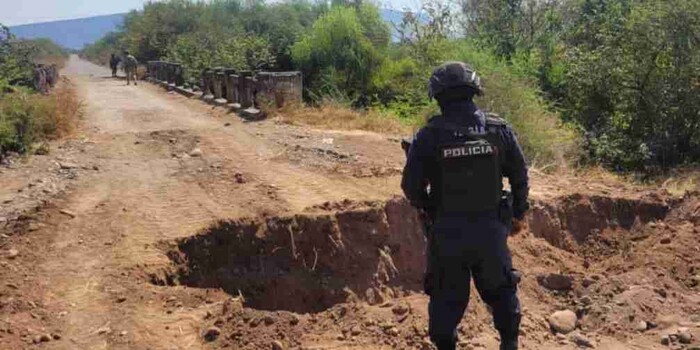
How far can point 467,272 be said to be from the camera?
3842 millimetres

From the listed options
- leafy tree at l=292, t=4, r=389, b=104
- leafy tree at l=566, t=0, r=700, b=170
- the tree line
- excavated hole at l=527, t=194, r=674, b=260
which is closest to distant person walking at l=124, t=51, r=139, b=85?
the tree line

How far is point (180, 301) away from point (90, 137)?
25.8 feet

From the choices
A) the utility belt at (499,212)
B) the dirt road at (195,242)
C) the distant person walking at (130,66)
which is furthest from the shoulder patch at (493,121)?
the distant person walking at (130,66)

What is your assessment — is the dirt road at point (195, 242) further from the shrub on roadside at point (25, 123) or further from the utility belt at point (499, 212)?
the utility belt at point (499, 212)

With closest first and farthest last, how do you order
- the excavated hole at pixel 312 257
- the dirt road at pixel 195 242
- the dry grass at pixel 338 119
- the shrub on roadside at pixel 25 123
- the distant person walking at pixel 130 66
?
the dirt road at pixel 195 242 → the excavated hole at pixel 312 257 → the shrub on roadside at pixel 25 123 → the dry grass at pixel 338 119 → the distant person walking at pixel 130 66

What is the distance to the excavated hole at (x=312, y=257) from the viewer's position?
20.9 ft

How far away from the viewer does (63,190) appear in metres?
8.10

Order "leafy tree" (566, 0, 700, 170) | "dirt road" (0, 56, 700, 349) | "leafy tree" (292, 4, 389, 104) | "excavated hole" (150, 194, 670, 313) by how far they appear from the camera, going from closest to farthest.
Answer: "dirt road" (0, 56, 700, 349) < "excavated hole" (150, 194, 670, 313) < "leafy tree" (566, 0, 700, 170) < "leafy tree" (292, 4, 389, 104)

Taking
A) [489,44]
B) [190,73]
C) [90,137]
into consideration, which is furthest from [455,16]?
[90,137]

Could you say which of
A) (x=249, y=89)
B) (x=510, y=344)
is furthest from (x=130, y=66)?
(x=510, y=344)

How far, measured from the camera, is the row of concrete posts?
47.6 feet

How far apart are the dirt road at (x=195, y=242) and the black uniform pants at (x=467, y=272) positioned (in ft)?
2.98

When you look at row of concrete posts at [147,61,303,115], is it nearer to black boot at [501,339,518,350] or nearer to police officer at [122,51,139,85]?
police officer at [122,51,139,85]

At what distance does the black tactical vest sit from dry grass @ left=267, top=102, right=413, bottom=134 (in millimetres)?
8778
